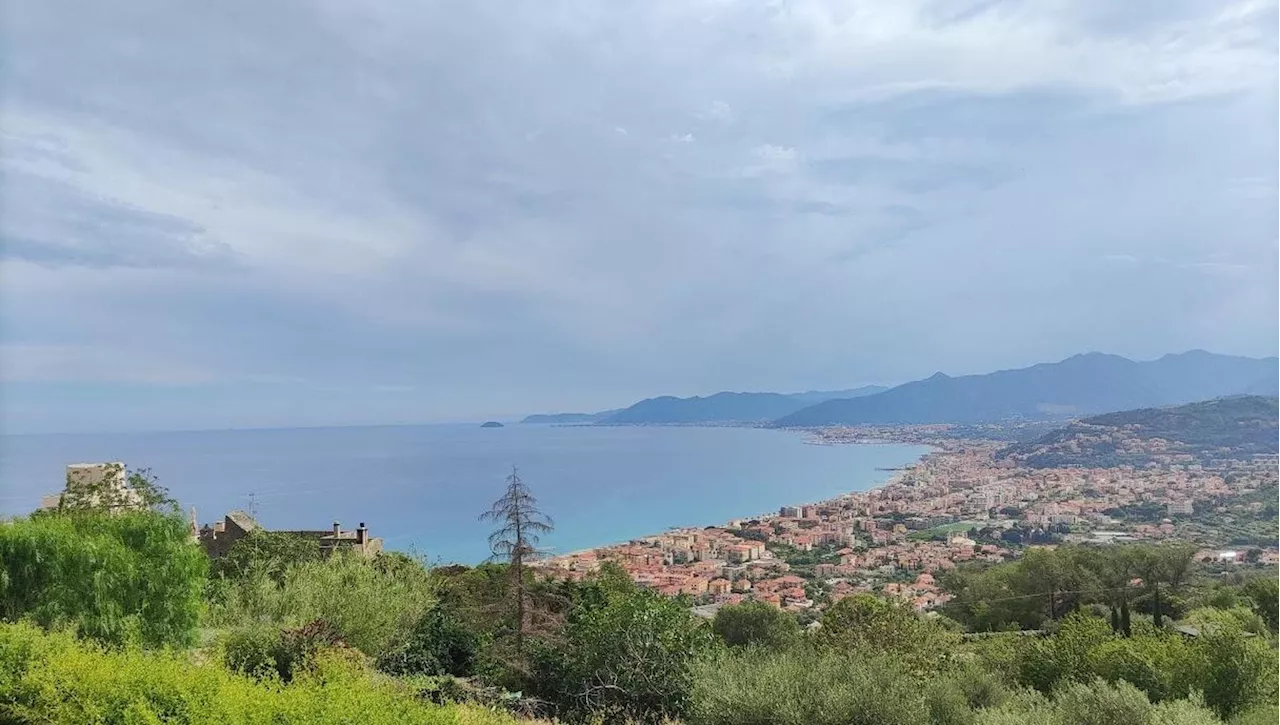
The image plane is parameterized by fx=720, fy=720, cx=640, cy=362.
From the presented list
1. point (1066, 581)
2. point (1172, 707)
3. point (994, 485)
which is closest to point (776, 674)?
point (1172, 707)

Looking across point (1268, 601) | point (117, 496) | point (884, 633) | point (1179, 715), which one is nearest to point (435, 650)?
point (117, 496)

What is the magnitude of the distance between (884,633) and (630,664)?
17.3 feet

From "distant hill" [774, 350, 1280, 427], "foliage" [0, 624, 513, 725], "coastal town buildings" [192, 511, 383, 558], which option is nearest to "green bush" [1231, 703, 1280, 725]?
"foliage" [0, 624, 513, 725]

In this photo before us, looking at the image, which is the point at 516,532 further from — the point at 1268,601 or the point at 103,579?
the point at 1268,601

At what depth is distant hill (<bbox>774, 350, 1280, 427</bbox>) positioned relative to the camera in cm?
14262

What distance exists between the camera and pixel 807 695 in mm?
6660

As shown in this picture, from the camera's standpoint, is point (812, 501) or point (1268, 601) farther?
point (812, 501)

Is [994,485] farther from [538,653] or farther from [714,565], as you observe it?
[538,653]

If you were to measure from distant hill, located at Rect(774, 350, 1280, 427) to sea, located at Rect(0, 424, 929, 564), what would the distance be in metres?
40.0

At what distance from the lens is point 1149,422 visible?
80.8 metres

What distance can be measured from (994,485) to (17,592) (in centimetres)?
7596

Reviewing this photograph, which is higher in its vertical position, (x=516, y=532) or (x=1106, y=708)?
(x=516, y=532)

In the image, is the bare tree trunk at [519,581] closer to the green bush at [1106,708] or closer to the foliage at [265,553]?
the foliage at [265,553]

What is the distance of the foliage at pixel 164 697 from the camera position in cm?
472
